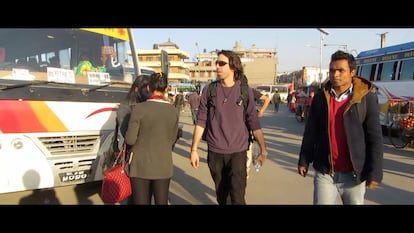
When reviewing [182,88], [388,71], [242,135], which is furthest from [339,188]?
[182,88]

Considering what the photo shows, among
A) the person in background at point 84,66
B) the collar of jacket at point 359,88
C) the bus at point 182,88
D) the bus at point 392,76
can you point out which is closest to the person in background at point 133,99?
the person in background at point 84,66

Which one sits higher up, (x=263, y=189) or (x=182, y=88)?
(x=263, y=189)

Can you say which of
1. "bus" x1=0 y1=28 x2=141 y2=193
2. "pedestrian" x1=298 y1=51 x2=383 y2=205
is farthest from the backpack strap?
"bus" x1=0 y1=28 x2=141 y2=193

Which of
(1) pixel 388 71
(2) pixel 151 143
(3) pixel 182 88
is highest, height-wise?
(1) pixel 388 71

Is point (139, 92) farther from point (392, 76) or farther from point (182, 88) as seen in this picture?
point (182, 88)

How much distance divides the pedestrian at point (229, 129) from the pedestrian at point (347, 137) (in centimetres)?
77

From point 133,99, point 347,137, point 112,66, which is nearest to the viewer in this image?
point 347,137

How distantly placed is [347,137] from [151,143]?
5.54 feet

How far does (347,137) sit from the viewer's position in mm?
2621

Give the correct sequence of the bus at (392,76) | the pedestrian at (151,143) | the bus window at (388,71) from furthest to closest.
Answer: the bus window at (388,71) → the bus at (392,76) → the pedestrian at (151,143)

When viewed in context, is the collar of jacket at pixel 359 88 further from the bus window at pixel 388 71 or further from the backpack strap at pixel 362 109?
the bus window at pixel 388 71

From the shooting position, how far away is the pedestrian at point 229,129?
3.34m
